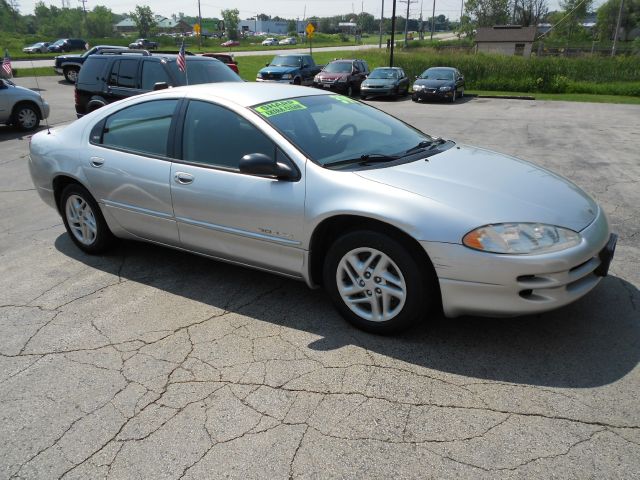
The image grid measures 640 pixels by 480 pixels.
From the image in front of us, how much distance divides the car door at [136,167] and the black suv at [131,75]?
211 inches

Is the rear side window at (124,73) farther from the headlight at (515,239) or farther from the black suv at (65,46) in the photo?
the black suv at (65,46)

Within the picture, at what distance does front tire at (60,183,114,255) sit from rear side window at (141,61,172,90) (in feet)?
17.6

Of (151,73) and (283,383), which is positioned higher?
(151,73)

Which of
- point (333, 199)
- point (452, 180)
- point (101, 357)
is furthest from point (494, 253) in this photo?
point (101, 357)

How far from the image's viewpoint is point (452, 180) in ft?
10.9

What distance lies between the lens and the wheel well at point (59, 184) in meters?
4.79

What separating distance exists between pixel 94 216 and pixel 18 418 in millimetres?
2301

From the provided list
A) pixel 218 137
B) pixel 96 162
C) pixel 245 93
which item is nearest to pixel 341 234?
pixel 218 137

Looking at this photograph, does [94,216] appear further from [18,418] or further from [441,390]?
[441,390]

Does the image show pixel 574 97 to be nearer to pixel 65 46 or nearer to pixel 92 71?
pixel 92 71

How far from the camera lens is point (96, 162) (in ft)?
14.6

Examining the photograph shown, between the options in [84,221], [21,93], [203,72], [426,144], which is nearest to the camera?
[426,144]

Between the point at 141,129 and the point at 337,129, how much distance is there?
1.63 metres

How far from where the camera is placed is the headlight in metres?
2.90
